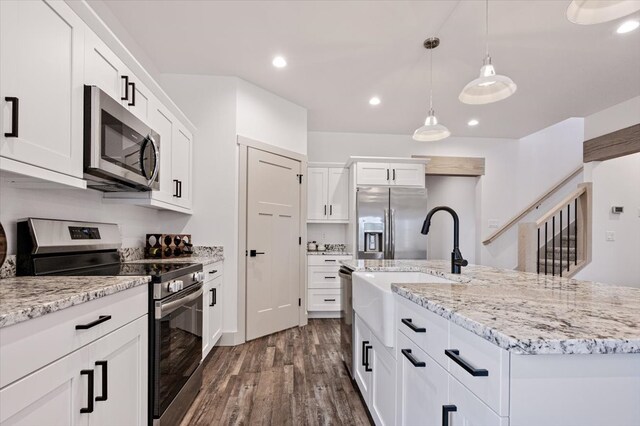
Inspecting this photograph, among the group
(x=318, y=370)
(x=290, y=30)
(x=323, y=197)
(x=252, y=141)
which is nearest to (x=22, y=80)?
(x=290, y=30)

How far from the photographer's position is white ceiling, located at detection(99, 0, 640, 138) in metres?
2.40

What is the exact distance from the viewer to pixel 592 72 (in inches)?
129

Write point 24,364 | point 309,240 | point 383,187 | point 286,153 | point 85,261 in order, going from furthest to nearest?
point 309,240 < point 383,187 < point 286,153 < point 85,261 < point 24,364

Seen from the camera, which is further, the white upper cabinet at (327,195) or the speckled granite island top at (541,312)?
the white upper cabinet at (327,195)

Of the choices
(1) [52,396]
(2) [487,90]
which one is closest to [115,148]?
(1) [52,396]

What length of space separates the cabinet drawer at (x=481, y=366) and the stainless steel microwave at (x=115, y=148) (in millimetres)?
1725

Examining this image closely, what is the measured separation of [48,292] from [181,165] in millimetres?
2059

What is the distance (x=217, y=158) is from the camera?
339 centimetres

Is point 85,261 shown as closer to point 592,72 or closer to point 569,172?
point 592,72

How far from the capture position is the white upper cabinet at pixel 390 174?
15.1ft

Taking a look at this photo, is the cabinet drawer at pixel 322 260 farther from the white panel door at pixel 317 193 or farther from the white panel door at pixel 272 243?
the white panel door at pixel 317 193

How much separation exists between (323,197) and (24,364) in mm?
4105

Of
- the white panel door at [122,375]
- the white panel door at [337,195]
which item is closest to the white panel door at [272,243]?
the white panel door at [337,195]

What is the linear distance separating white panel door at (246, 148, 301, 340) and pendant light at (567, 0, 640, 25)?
286 cm
